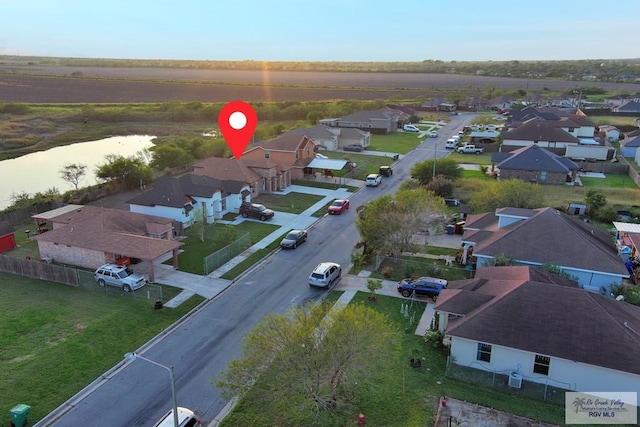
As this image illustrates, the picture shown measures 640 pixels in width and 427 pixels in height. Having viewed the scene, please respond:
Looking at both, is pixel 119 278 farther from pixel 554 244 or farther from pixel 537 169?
pixel 537 169

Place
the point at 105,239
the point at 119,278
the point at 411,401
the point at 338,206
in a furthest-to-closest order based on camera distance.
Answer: the point at 338,206
the point at 105,239
the point at 119,278
the point at 411,401

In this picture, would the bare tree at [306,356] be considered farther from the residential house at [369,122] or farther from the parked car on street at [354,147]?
the residential house at [369,122]

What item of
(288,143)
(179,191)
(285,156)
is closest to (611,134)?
(288,143)

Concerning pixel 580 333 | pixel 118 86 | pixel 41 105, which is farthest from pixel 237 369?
pixel 118 86

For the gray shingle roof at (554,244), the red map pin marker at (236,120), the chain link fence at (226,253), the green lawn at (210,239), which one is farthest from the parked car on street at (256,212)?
the gray shingle roof at (554,244)

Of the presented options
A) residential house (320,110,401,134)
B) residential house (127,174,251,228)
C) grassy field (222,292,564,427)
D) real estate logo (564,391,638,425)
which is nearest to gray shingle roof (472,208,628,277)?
real estate logo (564,391,638,425)
